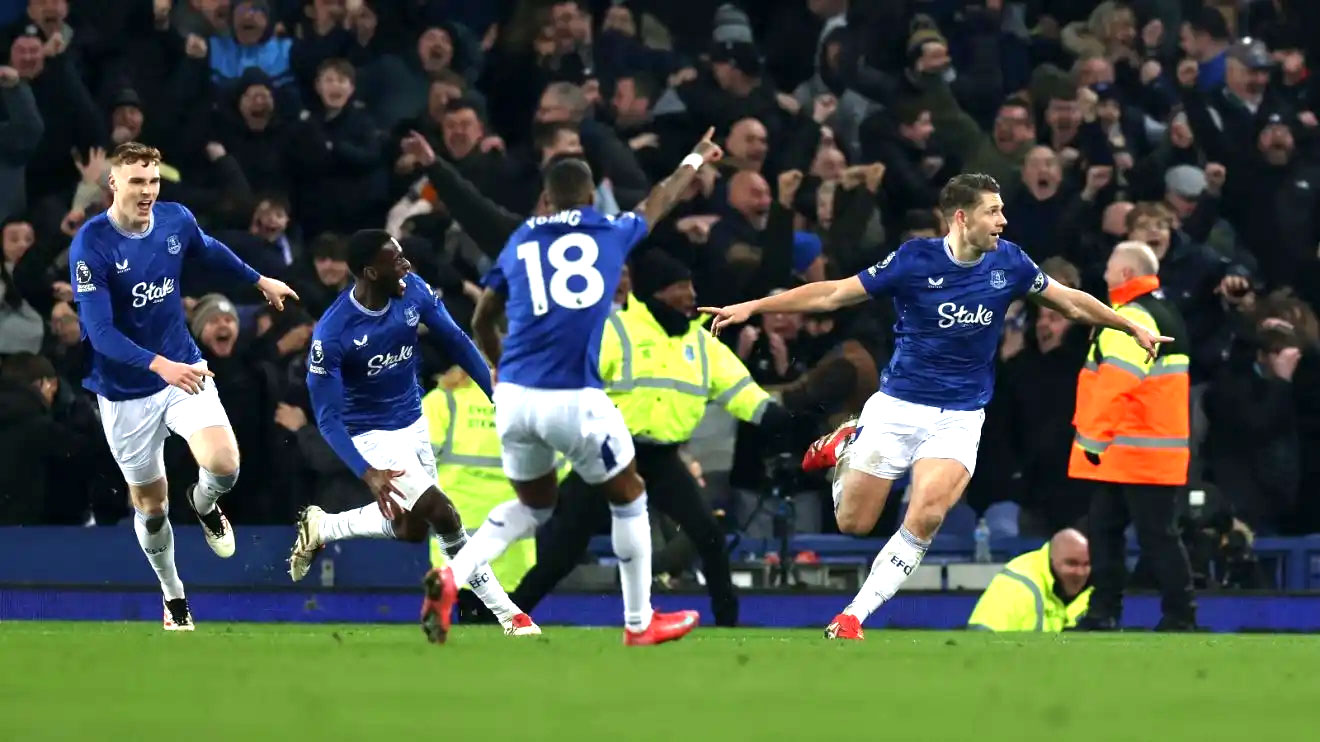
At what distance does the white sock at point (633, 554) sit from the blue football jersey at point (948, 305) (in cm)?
239

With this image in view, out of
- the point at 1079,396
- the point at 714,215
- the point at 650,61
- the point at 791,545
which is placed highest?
the point at 650,61

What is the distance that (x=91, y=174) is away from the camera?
18.1 meters

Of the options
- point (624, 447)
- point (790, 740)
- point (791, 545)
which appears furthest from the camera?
point (791, 545)

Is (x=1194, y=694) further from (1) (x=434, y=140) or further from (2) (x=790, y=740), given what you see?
(1) (x=434, y=140)

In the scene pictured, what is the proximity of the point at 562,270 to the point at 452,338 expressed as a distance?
6.21 feet

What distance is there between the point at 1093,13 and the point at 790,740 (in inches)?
666

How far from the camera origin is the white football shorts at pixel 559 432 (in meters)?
10.9

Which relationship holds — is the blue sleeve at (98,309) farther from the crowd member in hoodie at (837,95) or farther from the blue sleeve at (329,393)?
the crowd member in hoodie at (837,95)

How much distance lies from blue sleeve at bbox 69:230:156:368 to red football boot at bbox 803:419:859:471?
149 inches

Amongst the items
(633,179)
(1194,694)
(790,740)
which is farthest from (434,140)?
(790,740)

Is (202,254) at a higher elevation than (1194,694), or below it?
higher

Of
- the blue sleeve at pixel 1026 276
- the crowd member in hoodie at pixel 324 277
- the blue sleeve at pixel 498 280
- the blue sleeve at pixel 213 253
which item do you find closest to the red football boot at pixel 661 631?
the blue sleeve at pixel 498 280

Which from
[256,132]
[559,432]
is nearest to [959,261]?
[559,432]

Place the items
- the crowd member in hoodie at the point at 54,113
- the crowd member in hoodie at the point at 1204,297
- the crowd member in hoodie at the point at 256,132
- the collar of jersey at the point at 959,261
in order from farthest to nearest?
1. the crowd member in hoodie at the point at 1204,297
2. the crowd member in hoodie at the point at 256,132
3. the crowd member in hoodie at the point at 54,113
4. the collar of jersey at the point at 959,261
